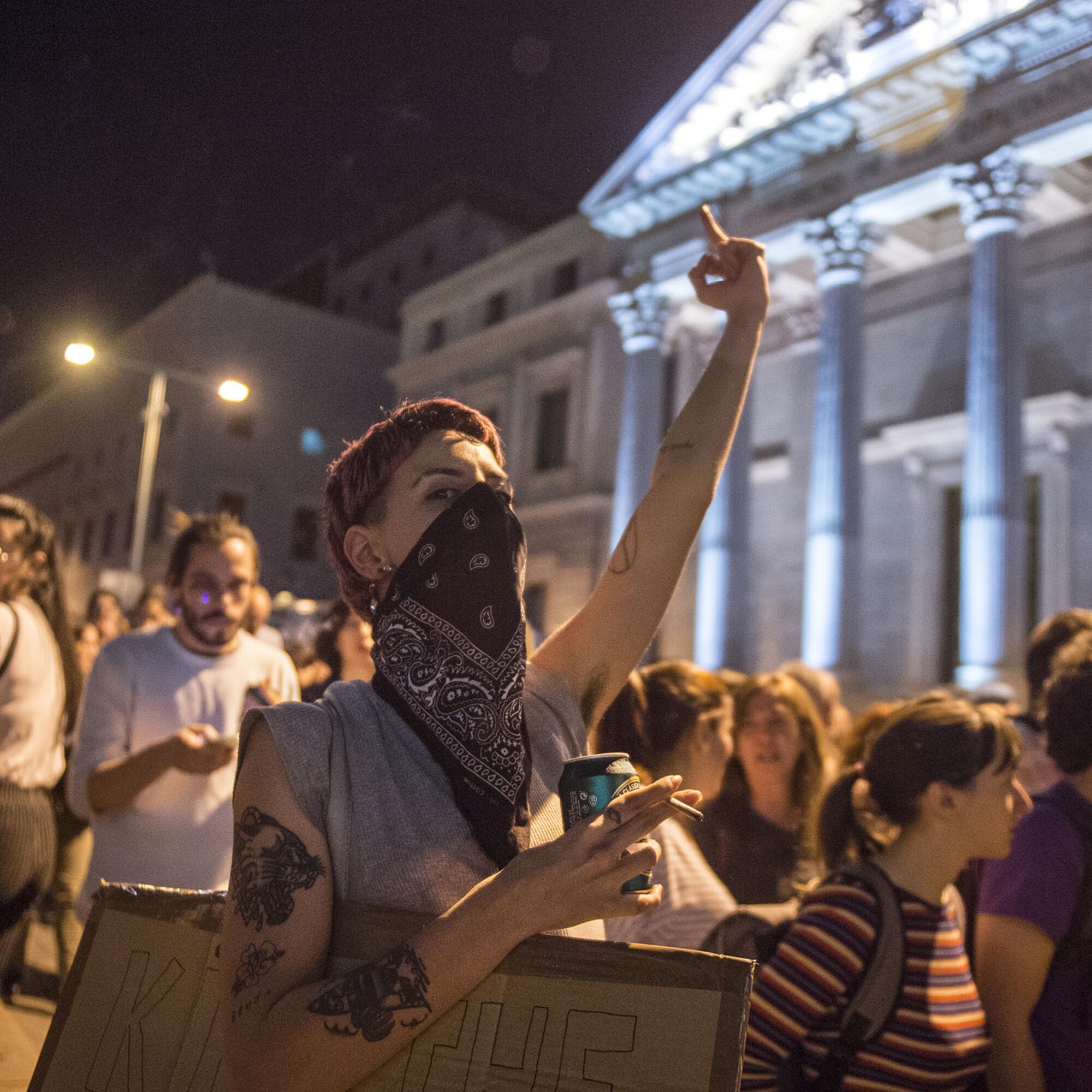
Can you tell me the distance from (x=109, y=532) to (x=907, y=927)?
3980 centimetres

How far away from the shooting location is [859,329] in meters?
18.8

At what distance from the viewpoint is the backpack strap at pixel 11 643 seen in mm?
Answer: 3891

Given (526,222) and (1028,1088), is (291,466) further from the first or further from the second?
(1028,1088)

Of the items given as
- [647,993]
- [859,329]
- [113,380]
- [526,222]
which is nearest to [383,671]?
[647,993]

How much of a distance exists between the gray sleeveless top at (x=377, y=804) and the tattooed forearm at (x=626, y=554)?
0.62 metres

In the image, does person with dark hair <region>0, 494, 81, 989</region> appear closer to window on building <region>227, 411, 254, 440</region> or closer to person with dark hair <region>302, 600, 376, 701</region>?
person with dark hair <region>302, 600, 376, 701</region>

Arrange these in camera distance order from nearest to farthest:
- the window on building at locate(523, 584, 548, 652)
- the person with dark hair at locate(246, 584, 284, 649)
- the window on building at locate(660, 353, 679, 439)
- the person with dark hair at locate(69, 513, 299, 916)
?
1. the person with dark hair at locate(69, 513, 299, 916)
2. the person with dark hair at locate(246, 584, 284, 649)
3. the window on building at locate(660, 353, 679, 439)
4. the window on building at locate(523, 584, 548, 652)

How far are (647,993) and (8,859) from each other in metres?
2.90

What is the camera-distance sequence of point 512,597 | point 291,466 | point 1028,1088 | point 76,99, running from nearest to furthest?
1. point 512,597
2. point 1028,1088
3. point 76,99
4. point 291,466

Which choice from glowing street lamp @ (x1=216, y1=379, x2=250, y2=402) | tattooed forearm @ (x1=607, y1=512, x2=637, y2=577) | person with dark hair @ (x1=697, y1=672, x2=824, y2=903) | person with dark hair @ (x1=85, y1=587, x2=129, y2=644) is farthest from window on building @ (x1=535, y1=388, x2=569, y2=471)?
tattooed forearm @ (x1=607, y1=512, x2=637, y2=577)

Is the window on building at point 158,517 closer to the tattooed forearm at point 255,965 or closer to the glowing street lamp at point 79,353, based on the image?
the glowing street lamp at point 79,353

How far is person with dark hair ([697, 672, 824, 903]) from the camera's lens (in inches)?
185

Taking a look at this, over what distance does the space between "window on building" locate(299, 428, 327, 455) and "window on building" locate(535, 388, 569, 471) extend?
10.8 m

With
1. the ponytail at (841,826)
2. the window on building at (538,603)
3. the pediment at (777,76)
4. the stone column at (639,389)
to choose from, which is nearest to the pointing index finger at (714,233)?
the ponytail at (841,826)
